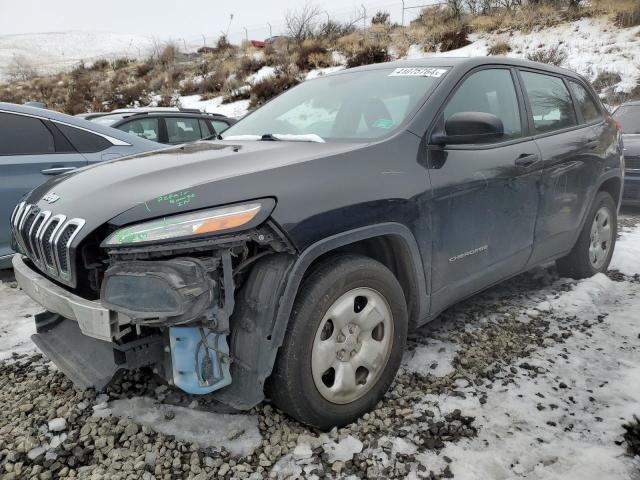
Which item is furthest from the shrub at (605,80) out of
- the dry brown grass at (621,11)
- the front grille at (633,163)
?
the front grille at (633,163)

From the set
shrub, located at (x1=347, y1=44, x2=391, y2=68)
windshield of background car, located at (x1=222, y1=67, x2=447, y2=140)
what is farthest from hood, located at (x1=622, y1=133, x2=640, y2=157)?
shrub, located at (x1=347, y1=44, x2=391, y2=68)

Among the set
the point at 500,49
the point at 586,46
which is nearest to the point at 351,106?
the point at 500,49

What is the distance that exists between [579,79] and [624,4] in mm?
15783

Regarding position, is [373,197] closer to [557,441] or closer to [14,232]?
[557,441]

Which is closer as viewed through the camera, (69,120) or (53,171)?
(53,171)

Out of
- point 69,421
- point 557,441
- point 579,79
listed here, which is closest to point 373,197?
point 557,441

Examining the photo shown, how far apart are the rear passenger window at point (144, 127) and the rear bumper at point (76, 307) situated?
16.8 feet

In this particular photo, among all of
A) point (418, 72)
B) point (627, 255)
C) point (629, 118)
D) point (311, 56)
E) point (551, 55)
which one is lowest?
point (627, 255)

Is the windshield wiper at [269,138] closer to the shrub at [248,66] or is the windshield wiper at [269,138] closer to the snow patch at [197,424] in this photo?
the snow patch at [197,424]

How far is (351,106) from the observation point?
273 centimetres

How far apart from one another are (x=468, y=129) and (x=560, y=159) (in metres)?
1.33

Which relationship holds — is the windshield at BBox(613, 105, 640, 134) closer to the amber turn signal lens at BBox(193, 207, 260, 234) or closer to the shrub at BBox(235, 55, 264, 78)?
the amber turn signal lens at BBox(193, 207, 260, 234)

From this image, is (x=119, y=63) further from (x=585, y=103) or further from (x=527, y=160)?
(x=527, y=160)

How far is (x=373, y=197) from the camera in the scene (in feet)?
6.86
